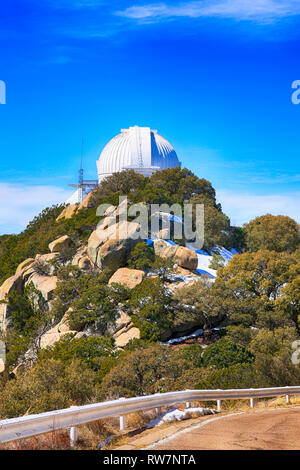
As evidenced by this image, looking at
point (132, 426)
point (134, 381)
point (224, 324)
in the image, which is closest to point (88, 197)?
point (224, 324)

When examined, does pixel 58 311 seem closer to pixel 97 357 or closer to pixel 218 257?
pixel 97 357

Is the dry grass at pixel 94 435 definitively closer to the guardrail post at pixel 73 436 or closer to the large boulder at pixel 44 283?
the guardrail post at pixel 73 436

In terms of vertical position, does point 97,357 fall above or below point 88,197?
below

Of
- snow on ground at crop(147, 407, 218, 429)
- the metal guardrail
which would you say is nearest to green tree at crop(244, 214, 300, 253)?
the metal guardrail

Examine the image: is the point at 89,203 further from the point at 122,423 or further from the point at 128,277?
the point at 122,423

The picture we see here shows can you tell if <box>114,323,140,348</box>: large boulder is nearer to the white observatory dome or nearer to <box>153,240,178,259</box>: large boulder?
<box>153,240,178,259</box>: large boulder

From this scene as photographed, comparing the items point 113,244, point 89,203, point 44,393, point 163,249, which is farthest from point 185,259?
point 44,393

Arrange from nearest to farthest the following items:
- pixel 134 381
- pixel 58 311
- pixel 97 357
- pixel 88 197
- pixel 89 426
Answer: pixel 89 426 → pixel 134 381 → pixel 97 357 → pixel 58 311 → pixel 88 197
